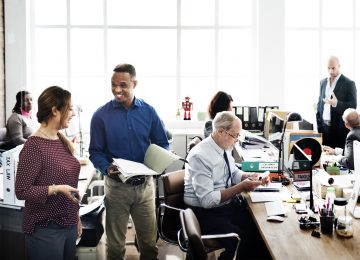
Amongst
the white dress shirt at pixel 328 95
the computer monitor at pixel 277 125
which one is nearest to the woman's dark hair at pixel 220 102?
the computer monitor at pixel 277 125

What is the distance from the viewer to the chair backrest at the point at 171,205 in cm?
372

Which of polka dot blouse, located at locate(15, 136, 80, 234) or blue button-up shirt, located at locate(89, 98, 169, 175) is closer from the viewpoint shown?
Answer: polka dot blouse, located at locate(15, 136, 80, 234)

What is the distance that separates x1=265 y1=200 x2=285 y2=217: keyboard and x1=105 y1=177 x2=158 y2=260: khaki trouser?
913 millimetres

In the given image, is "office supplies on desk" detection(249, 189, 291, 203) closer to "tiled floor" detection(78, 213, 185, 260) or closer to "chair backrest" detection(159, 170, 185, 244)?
"chair backrest" detection(159, 170, 185, 244)

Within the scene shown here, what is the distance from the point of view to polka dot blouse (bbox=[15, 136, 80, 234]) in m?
2.78

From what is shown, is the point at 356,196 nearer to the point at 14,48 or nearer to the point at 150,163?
the point at 150,163

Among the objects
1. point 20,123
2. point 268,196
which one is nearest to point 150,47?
point 20,123

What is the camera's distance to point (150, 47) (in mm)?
7680

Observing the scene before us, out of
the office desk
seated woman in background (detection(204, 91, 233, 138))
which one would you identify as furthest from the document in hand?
seated woman in background (detection(204, 91, 233, 138))

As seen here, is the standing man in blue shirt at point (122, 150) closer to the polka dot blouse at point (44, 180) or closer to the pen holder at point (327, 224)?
the polka dot blouse at point (44, 180)

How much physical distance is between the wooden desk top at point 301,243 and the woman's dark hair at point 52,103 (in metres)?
1.30

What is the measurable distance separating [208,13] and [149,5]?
87cm

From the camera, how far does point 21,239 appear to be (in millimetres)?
3654

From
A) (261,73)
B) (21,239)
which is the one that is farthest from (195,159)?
(261,73)
